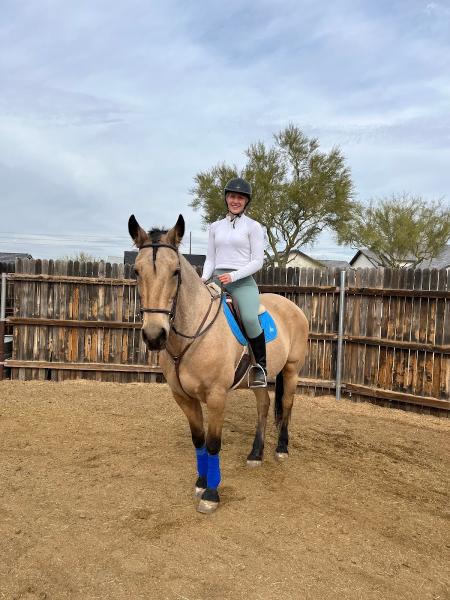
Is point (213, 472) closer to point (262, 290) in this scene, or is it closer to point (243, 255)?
point (243, 255)

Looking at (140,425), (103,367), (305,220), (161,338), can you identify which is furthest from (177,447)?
(305,220)

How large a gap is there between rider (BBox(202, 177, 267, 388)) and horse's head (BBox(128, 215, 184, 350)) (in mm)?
1002

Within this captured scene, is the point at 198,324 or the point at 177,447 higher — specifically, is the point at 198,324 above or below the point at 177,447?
above

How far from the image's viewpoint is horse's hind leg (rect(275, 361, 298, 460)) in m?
5.74

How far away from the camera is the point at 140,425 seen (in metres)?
6.91

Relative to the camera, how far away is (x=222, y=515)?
13.2ft

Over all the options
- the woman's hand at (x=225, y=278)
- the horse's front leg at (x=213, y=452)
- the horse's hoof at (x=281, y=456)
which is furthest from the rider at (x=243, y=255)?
the horse's hoof at (x=281, y=456)

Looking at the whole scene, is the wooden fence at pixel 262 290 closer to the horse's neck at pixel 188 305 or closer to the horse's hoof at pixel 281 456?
the horse's hoof at pixel 281 456

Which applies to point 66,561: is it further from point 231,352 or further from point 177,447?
point 177,447

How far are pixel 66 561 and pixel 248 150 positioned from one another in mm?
35136

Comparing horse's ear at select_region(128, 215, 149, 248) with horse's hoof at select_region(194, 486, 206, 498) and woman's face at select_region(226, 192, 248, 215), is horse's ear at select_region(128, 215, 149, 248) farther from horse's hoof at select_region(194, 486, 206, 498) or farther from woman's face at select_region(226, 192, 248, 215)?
horse's hoof at select_region(194, 486, 206, 498)

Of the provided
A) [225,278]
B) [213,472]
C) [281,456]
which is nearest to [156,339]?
[225,278]

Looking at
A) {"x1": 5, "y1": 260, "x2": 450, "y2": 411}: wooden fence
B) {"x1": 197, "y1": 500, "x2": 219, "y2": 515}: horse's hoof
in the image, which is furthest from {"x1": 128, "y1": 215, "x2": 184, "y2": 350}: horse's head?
{"x1": 5, "y1": 260, "x2": 450, "y2": 411}: wooden fence

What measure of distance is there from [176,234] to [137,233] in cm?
32
